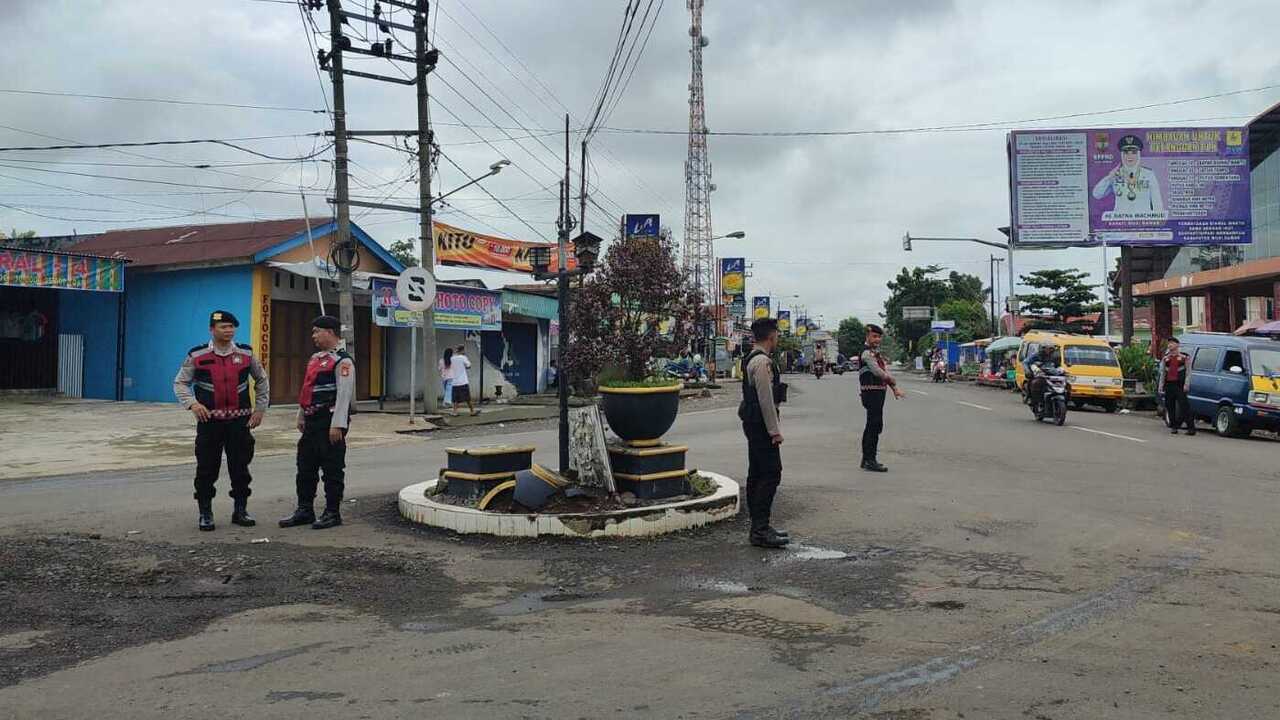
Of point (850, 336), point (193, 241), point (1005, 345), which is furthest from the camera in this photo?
point (850, 336)

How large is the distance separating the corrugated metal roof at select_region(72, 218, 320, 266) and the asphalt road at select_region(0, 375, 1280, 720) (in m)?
13.6

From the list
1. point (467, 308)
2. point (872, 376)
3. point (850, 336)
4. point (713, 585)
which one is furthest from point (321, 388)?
point (850, 336)

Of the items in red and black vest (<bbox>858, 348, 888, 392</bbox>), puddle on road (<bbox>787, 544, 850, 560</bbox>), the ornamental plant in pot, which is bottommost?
puddle on road (<bbox>787, 544, 850, 560</bbox>)

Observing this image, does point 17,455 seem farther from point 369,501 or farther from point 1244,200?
point 1244,200

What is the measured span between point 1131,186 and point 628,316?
28.6 meters

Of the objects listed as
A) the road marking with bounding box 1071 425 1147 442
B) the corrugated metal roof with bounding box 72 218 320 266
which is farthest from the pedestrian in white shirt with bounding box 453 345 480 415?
the road marking with bounding box 1071 425 1147 442

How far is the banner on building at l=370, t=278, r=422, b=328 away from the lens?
22.0 meters

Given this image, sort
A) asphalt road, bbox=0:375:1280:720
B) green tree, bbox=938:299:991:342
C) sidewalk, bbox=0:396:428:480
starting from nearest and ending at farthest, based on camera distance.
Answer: asphalt road, bbox=0:375:1280:720
sidewalk, bbox=0:396:428:480
green tree, bbox=938:299:991:342

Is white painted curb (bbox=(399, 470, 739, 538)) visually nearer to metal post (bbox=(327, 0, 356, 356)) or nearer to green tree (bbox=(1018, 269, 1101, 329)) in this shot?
metal post (bbox=(327, 0, 356, 356))

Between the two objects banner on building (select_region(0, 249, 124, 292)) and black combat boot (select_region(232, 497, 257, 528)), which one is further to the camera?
banner on building (select_region(0, 249, 124, 292))

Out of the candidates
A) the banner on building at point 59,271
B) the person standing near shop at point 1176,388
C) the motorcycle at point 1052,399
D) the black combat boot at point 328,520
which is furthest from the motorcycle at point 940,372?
the black combat boot at point 328,520

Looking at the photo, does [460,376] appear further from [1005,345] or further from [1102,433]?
[1005,345]

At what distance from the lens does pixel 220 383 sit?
7.34 meters

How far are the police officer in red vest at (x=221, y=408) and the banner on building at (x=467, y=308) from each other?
16804 mm
